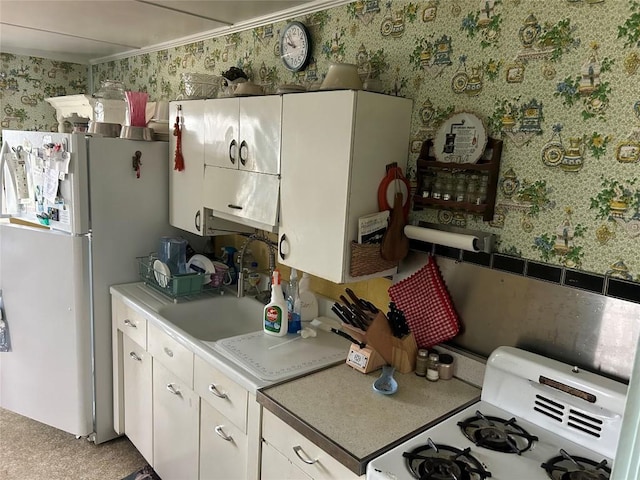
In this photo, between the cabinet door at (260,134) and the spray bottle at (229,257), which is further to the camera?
the spray bottle at (229,257)

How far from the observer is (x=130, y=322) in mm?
2357

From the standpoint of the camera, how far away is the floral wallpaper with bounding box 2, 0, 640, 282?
1.28m

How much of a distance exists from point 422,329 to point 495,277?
1.10ft

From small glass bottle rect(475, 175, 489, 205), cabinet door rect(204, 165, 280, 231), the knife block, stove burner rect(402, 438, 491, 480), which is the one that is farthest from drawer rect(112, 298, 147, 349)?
small glass bottle rect(475, 175, 489, 205)

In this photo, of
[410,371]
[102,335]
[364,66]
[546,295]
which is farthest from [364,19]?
[102,335]

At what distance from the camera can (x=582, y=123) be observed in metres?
1.35

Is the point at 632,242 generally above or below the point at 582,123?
below

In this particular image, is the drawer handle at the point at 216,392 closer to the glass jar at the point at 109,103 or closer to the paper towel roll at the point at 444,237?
the paper towel roll at the point at 444,237

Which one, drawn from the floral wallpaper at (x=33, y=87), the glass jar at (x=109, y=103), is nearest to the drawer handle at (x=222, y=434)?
the glass jar at (x=109, y=103)

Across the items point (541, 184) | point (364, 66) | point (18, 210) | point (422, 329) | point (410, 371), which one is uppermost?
point (364, 66)

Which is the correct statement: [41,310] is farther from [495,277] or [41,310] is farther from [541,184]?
[541,184]

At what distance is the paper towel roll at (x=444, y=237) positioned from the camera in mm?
1523

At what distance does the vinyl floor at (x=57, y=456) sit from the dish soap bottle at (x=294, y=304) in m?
1.25

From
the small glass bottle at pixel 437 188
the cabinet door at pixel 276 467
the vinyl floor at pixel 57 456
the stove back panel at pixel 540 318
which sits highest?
the small glass bottle at pixel 437 188
